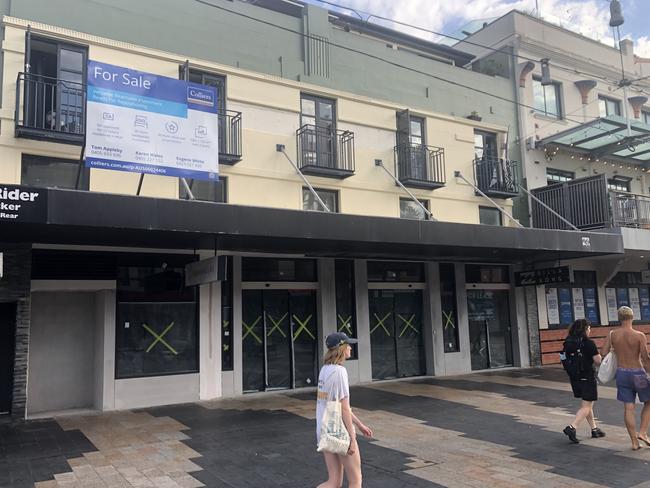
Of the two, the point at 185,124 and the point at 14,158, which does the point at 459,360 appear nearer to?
the point at 185,124

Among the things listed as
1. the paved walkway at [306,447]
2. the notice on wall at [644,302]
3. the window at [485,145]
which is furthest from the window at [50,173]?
the notice on wall at [644,302]

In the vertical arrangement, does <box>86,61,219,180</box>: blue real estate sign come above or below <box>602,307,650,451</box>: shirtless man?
above

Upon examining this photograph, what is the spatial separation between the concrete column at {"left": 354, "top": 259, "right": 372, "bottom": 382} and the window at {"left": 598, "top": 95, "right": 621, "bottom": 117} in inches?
481

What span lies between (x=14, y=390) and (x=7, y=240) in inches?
103

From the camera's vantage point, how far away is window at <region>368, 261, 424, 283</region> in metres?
15.0

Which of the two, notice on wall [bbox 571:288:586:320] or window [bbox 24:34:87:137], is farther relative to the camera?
notice on wall [bbox 571:288:586:320]

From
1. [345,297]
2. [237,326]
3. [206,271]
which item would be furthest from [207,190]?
[345,297]

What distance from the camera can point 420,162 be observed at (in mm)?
15664

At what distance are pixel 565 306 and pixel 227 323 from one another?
1178cm

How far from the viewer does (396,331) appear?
50.3 feet

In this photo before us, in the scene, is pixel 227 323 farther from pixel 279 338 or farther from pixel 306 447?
pixel 306 447

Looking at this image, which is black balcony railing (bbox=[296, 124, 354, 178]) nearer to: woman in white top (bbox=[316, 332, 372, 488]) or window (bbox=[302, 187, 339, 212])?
window (bbox=[302, 187, 339, 212])

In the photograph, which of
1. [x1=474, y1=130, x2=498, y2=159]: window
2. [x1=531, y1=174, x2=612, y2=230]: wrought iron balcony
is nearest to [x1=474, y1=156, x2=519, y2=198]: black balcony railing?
[x1=474, y1=130, x2=498, y2=159]: window

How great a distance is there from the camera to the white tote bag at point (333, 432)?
Answer: 4703 millimetres
